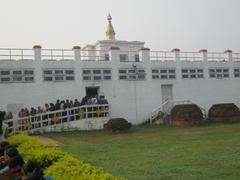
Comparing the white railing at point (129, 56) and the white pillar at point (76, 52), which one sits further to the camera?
the white railing at point (129, 56)

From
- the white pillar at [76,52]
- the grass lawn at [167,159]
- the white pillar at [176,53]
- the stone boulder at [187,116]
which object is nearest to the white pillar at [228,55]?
the white pillar at [176,53]

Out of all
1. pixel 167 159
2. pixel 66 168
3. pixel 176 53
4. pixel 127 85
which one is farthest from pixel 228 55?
pixel 66 168

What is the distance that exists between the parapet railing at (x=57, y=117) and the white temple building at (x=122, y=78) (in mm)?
1799

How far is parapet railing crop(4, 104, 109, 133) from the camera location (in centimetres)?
2028

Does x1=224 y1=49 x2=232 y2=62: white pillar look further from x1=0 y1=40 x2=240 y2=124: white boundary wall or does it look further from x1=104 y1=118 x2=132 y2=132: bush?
x1=104 y1=118 x2=132 y2=132: bush

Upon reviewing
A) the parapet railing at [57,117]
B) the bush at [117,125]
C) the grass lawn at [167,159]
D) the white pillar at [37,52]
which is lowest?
the grass lawn at [167,159]

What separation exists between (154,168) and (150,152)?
8.80 feet

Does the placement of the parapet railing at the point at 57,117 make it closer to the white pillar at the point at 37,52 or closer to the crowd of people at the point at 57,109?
the crowd of people at the point at 57,109

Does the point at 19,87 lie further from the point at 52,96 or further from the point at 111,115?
the point at 111,115

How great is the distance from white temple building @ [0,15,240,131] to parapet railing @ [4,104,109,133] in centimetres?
180

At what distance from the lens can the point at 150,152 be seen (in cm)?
1155

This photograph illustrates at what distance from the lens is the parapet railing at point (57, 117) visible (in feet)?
66.5

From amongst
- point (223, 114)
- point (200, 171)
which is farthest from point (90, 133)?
point (200, 171)

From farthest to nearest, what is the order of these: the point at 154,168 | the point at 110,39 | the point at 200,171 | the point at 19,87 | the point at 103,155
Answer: the point at 110,39
the point at 19,87
the point at 103,155
the point at 154,168
the point at 200,171
